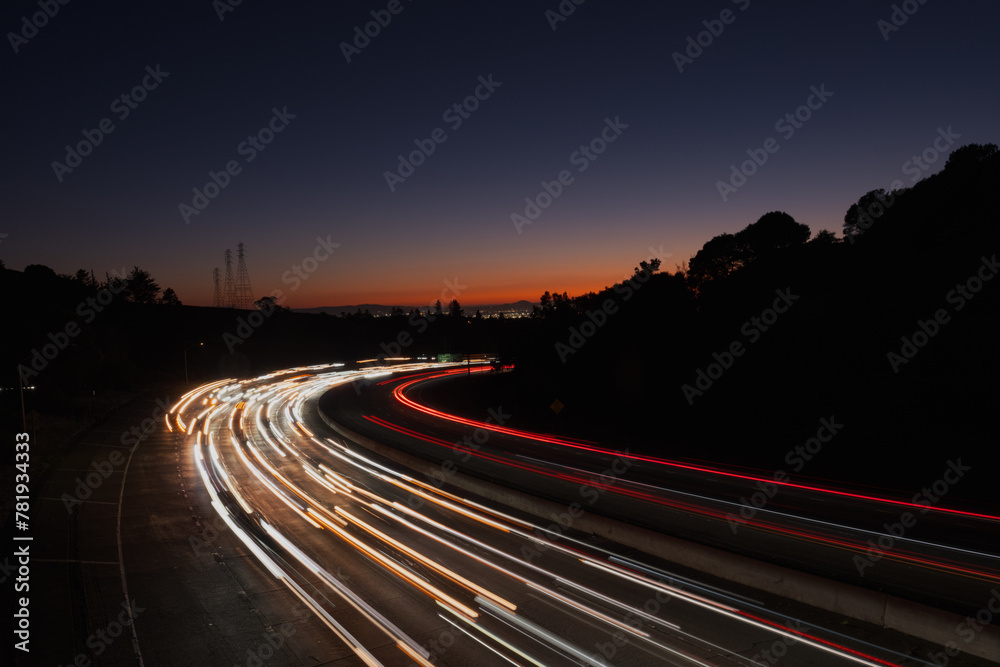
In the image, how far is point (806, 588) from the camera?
9.77 metres

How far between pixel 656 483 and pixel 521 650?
12354 mm

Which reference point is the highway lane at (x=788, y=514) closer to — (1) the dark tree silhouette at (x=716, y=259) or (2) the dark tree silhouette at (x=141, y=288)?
(1) the dark tree silhouette at (x=716, y=259)

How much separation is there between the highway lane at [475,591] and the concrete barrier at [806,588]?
608mm

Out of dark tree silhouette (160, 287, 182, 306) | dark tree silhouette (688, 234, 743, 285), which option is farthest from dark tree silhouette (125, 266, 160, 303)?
dark tree silhouette (688, 234, 743, 285)

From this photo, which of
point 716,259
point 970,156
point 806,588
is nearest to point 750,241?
point 716,259

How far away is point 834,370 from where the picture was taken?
30578 millimetres

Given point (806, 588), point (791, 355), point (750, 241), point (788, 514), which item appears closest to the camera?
point (806, 588)

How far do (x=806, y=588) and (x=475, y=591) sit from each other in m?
5.81

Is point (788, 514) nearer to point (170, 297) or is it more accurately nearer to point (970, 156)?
point (970, 156)

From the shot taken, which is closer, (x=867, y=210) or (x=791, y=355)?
(x=791, y=355)

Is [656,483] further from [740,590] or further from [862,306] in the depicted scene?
[862,306]

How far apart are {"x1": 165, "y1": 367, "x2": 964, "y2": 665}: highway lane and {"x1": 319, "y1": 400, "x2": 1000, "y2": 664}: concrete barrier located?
61cm

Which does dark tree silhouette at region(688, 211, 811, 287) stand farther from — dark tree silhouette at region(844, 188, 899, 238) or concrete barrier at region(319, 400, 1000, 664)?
concrete barrier at region(319, 400, 1000, 664)

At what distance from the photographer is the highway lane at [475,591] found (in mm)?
8586
